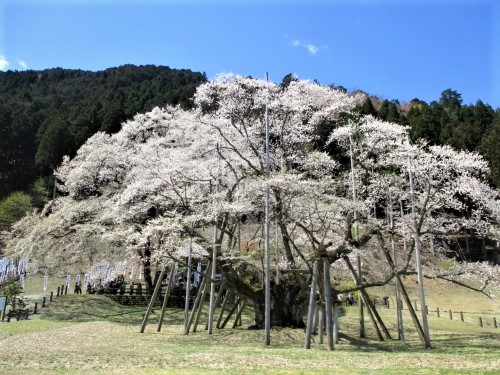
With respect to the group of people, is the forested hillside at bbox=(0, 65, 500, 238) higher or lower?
higher

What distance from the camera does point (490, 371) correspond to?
8.98m

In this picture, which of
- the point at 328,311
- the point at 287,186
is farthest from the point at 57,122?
the point at 328,311

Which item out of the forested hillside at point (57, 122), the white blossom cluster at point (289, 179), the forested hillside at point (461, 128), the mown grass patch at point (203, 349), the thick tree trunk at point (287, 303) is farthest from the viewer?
the forested hillside at point (57, 122)

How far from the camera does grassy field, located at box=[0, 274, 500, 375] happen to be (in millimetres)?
9734

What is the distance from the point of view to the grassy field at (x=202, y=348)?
31.9 feet

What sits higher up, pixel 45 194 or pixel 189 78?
pixel 189 78

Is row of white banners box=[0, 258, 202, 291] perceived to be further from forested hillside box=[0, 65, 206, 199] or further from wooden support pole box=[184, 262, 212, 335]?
forested hillside box=[0, 65, 206, 199]

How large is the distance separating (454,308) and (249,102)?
21.5 m

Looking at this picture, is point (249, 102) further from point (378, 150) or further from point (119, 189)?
point (119, 189)

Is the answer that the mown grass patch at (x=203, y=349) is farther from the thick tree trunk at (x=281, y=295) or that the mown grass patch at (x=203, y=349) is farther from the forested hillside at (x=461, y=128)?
the forested hillside at (x=461, y=128)

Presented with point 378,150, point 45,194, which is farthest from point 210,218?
A: point 45,194

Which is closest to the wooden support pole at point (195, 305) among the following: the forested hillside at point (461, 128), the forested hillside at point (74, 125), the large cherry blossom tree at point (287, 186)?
the large cherry blossom tree at point (287, 186)

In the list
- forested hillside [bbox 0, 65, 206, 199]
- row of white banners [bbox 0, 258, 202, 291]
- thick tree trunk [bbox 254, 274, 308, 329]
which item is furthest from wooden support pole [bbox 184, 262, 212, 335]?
forested hillside [bbox 0, 65, 206, 199]

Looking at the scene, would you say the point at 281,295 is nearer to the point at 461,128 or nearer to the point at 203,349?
the point at 203,349
